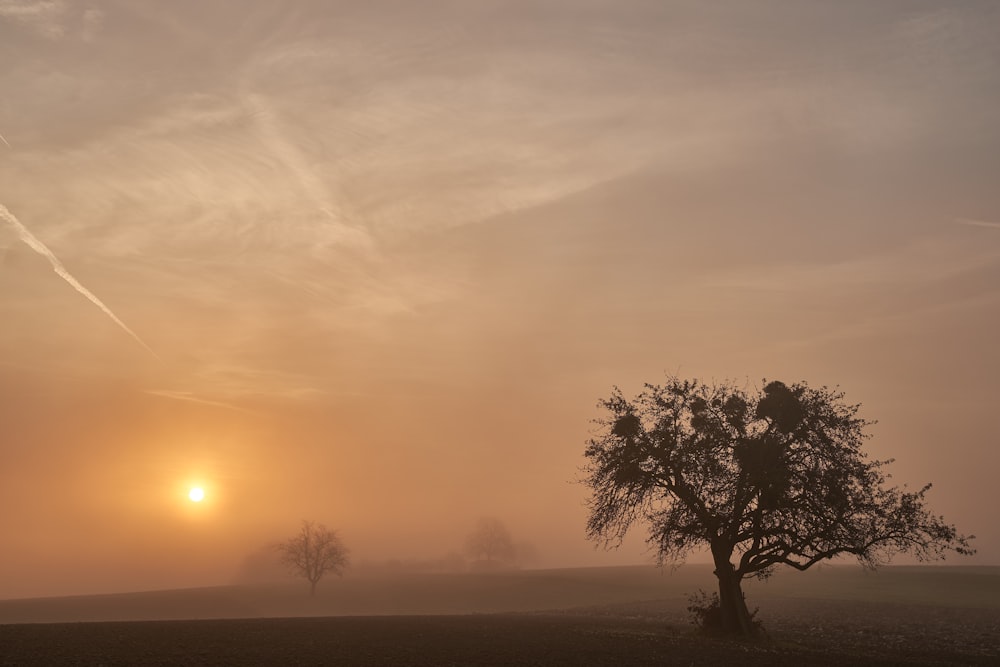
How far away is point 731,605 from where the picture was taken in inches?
1575

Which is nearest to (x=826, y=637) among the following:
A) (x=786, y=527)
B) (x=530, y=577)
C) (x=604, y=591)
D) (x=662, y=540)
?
(x=786, y=527)

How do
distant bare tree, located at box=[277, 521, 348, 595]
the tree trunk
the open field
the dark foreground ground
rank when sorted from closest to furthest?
the dark foreground ground < the open field < the tree trunk < distant bare tree, located at box=[277, 521, 348, 595]

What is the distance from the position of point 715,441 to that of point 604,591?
82636mm

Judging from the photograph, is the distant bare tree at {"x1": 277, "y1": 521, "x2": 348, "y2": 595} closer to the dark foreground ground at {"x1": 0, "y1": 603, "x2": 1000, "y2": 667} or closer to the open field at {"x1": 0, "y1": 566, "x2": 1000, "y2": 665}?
the open field at {"x1": 0, "y1": 566, "x2": 1000, "y2": 665}

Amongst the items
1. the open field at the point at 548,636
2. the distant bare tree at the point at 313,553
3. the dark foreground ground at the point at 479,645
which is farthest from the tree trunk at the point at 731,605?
the distant bare tree at the point at 313,553

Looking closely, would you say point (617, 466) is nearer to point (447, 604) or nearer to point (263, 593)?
point (447, 604)

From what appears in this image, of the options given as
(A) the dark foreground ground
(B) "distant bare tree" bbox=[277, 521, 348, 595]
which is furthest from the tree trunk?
(B) "distant bare tree" bbox=[277, 521, 348, 595]

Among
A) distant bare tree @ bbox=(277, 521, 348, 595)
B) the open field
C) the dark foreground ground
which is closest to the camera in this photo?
A: the dark foreground ground

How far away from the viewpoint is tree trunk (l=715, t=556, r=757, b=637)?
1551 inches

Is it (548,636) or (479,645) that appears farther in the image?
(548,636)

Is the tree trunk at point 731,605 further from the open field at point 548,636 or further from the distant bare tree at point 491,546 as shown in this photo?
the distant bare tree at point 491,546

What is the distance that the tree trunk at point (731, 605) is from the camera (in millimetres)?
39406

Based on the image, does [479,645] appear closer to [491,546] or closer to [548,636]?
[548,636]

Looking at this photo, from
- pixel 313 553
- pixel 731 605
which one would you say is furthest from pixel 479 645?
pixel 313 553
